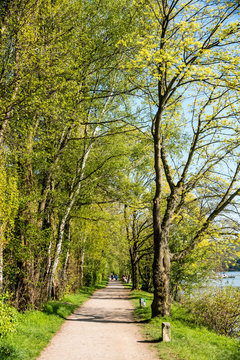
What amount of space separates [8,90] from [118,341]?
778cm

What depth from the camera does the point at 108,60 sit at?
10812mm

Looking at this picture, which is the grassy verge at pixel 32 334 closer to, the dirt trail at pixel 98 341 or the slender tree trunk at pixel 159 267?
the dirt trail at pixel 98 341

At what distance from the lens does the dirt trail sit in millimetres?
6794

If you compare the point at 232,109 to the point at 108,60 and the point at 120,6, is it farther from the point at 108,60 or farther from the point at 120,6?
the point at 120,6

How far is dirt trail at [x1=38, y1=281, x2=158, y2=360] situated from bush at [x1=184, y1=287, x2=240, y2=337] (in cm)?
301

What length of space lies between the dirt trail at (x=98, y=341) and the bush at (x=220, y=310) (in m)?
3.01

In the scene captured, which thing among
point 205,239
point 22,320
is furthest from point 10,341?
point 205,239

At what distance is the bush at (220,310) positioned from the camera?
442 inches

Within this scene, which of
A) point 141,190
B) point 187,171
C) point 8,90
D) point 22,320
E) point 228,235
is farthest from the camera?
point 141,190

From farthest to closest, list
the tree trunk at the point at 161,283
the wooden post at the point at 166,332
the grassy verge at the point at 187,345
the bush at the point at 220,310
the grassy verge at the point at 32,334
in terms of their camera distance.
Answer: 1. the bush at the point at 220,310
2. the tree trunk at the point at 161,283
3. the wooden post at the point at 166,332
4. the grassy verge at the point at 187,345
5. the grassy verge at the point at 32,334

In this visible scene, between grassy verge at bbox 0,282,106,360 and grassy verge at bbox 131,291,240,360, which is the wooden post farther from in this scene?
grassy verge at bbox 0,282,106,360

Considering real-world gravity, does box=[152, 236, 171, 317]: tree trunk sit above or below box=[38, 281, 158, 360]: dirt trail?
above

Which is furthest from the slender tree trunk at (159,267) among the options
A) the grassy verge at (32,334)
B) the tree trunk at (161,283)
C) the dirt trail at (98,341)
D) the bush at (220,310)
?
the grassy verge at (32,334)

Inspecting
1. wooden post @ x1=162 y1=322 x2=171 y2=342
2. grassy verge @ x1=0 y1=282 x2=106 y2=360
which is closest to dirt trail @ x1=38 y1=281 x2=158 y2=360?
grassy verge @ x1=0 y1=282 x2=106 y2=360
